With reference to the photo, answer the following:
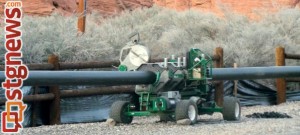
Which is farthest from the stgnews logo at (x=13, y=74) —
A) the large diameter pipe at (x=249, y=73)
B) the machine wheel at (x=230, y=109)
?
the large diameter pipe at (x=249, y=73)

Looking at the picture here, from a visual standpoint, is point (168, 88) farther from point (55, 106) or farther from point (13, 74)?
point (13, 74)

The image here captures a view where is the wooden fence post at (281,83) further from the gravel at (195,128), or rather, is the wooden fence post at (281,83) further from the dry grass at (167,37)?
the gravel at (195,128)

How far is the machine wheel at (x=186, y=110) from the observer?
11723 mm

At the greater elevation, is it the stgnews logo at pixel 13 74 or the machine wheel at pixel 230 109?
the stgnews logo at pixel 13 74

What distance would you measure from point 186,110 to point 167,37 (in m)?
13.2

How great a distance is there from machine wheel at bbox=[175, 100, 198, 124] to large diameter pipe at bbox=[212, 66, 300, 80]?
143 cm

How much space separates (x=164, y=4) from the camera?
48.2 meters

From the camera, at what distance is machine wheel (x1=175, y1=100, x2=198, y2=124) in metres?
11.7

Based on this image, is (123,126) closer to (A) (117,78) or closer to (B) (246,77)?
(A) (117,78)

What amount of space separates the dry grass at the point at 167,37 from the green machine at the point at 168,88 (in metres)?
4.68

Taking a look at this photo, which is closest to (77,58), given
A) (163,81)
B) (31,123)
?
(31,123)

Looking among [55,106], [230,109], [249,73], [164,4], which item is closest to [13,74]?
[55,106]

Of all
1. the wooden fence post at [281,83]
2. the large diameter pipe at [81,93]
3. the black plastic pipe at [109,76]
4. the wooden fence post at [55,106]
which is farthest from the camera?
the wooden fence post at [281,83]

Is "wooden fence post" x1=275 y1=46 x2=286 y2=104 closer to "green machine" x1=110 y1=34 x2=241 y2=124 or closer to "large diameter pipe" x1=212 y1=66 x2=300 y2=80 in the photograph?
"large diameter pipe" x1=212 y1=66 x2=300 y2=80
